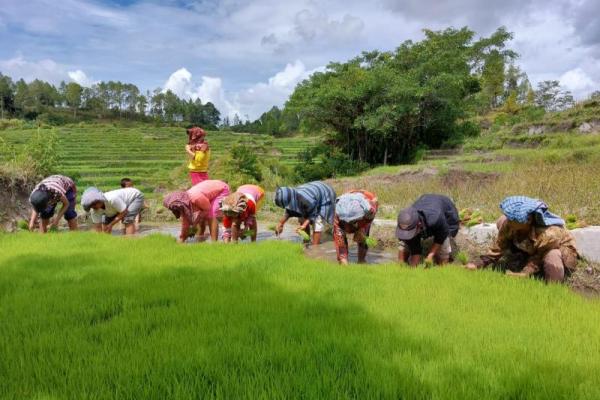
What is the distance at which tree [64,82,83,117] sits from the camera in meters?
76.4

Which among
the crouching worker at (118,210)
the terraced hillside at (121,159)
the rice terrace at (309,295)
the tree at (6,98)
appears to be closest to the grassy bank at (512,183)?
the rice terrace at (309,295)

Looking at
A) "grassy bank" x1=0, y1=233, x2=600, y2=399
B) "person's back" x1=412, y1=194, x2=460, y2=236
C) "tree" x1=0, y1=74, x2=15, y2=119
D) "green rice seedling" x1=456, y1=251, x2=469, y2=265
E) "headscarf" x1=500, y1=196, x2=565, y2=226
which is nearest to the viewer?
"grassy bank" x1=0, y1=233, x2=600, y2=399

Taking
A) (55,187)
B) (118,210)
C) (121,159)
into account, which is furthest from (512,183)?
(121,159)

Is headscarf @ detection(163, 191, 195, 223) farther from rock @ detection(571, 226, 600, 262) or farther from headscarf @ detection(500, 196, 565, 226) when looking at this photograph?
rock @ detection(571, 226, 600, 262)

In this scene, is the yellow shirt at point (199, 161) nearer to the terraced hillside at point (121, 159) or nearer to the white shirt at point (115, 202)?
the white shirt at point (115, 202)

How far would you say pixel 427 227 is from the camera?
4.31 m

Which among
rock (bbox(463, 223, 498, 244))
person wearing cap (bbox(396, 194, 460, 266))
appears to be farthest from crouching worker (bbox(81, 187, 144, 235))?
rock (bbox(463, 223, 498, 244))

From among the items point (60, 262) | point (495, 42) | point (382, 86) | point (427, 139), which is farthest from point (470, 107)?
point (60, 262)

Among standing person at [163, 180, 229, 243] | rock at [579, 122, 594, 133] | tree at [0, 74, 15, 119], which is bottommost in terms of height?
standing person at [163, 180, 229, 243]

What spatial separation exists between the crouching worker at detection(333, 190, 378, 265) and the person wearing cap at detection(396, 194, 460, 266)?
1.41 feet

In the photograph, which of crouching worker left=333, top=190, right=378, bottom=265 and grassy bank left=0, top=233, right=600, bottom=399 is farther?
crouching worker left=333, top=190, right=378, bottom=265

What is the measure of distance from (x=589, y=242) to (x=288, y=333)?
3638mm

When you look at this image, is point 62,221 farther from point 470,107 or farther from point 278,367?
point 470,107

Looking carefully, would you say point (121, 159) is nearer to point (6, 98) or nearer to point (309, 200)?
point (309, 200)
